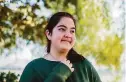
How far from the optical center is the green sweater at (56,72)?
777mm

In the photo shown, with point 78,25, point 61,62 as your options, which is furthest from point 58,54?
point 78,25

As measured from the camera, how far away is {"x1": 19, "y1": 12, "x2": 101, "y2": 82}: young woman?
31.2 inches

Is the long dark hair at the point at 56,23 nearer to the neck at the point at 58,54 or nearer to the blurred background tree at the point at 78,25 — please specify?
the neck at the point at 58,54

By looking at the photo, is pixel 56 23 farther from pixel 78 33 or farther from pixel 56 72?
pixel 78 33

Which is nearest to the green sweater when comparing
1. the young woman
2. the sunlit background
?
the young woman

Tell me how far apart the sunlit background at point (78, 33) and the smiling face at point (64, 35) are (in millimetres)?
1949

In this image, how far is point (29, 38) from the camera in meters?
2.88

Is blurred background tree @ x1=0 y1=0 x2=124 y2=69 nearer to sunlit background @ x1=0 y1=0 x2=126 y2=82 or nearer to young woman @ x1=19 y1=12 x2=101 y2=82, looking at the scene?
sunlit background @ x1=0 y1=0 x2=126 y2=82

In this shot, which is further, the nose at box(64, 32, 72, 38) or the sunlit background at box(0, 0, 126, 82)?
the sunlit background at box(0, 0, 126, 82)

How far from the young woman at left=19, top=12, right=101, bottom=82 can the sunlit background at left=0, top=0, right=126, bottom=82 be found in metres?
1.92

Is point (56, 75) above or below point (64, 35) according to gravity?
below

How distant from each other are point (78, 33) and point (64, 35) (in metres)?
2.16

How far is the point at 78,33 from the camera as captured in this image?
2.96 metres

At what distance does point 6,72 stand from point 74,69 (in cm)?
220
